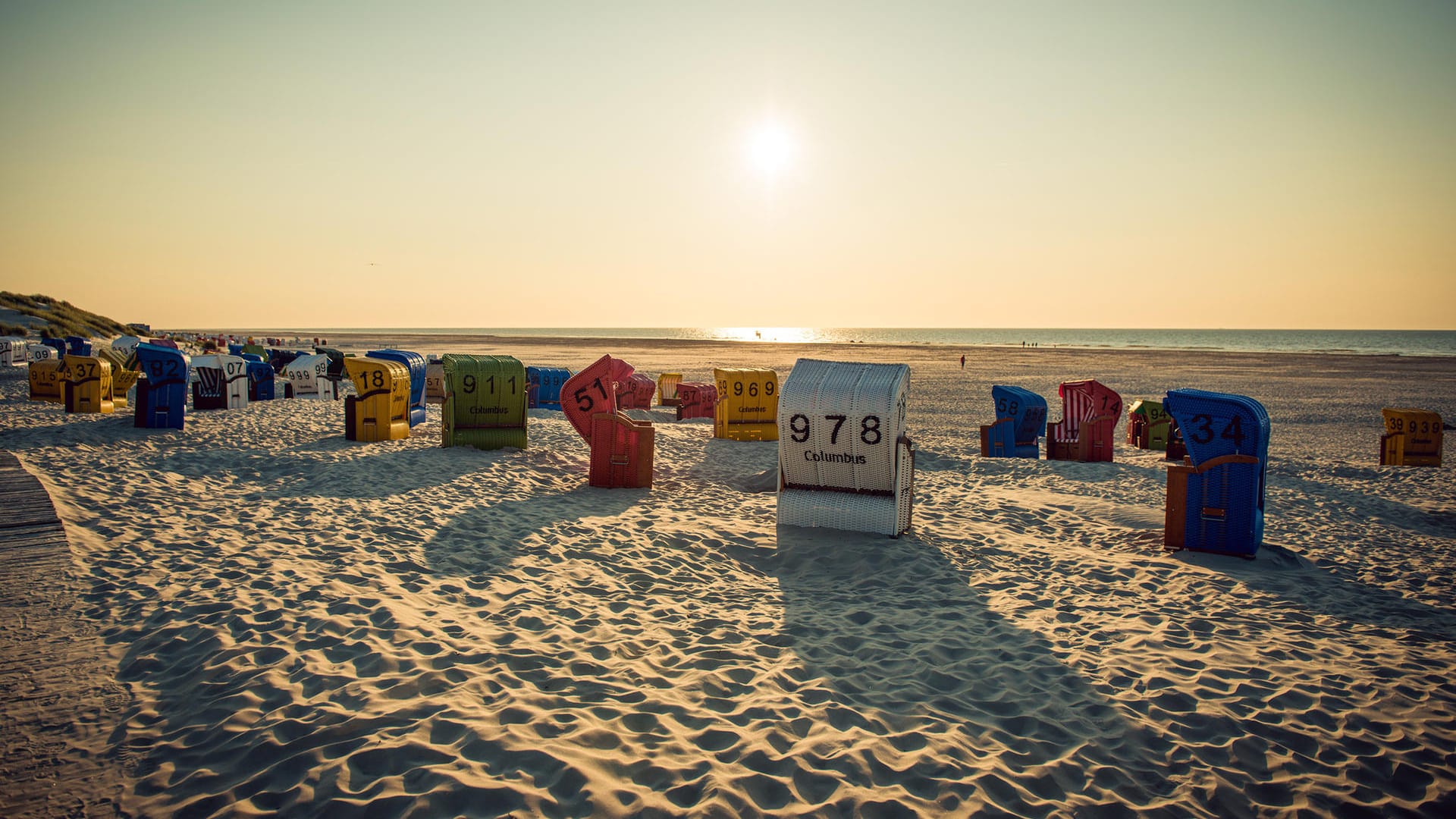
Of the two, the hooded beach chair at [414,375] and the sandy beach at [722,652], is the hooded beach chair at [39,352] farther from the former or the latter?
the sandy beach at [722,652]

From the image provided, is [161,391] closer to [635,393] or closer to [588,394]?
[588,394]

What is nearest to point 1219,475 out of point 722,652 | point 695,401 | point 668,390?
point 722,652

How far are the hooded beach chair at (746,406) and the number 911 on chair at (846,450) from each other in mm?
8224

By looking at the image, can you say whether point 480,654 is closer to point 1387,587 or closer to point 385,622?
point 385,622

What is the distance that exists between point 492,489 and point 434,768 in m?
7.66

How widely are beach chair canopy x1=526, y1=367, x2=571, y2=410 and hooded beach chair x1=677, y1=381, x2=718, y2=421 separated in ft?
14.4

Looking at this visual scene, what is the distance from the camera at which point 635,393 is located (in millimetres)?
22484

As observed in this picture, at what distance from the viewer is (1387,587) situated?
758 cm

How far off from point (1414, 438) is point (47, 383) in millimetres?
32856

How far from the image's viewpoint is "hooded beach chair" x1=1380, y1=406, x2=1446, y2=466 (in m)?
14.5

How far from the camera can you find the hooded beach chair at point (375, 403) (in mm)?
14539

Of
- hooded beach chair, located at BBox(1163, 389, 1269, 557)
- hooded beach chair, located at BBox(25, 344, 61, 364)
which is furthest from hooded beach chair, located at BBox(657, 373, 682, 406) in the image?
hooded beach chair, located at BBox(25, 344, 61, 364)

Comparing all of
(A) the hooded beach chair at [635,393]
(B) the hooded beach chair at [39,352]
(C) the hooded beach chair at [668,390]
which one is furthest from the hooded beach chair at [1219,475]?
(B) the hooded beach chair at [39,352]

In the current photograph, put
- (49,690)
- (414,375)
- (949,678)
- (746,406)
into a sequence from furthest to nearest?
(414,375) → (746,406) → (949,678) → (49,690)
